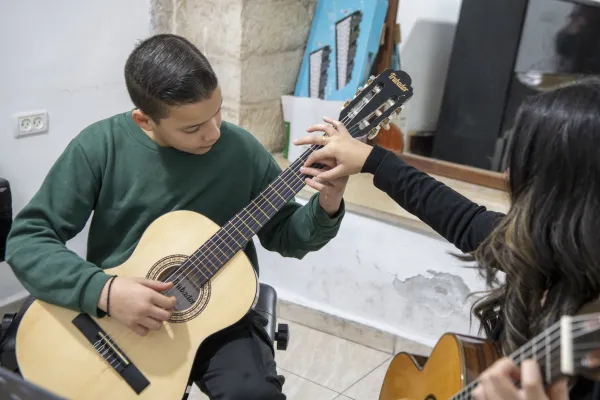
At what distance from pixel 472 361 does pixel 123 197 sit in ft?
2.54

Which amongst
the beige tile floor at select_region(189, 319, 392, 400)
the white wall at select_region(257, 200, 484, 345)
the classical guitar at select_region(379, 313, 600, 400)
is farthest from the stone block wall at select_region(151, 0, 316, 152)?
the classical guitar at select_region(379, 313, 600, 400)

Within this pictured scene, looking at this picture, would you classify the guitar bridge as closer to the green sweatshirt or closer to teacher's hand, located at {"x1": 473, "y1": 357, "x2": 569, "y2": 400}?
the green sweatshirt

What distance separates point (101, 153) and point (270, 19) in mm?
1174

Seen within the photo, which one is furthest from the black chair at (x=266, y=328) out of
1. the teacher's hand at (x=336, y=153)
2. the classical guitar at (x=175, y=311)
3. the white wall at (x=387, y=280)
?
the white wall at (x=387, y=280)

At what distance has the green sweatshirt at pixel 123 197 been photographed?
1.37m

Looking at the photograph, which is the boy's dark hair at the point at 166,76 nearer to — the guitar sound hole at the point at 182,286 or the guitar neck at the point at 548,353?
the guitar sound hole at the point at 182,286

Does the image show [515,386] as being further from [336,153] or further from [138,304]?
[138,304]

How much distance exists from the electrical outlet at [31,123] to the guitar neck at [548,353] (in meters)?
1.73

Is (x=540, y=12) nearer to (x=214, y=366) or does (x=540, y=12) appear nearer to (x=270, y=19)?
(x=270, y=19)

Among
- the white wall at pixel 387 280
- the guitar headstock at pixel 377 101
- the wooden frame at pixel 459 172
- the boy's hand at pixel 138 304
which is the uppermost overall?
the guitar headstock at pixel 377 101

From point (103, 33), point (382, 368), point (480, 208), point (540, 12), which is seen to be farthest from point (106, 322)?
point (540, 12)

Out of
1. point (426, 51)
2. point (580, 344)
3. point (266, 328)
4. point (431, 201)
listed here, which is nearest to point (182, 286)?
point (266, 328)

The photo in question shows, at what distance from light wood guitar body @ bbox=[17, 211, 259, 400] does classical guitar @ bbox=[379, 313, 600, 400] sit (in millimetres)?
335

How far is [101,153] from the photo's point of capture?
55.7 inches
